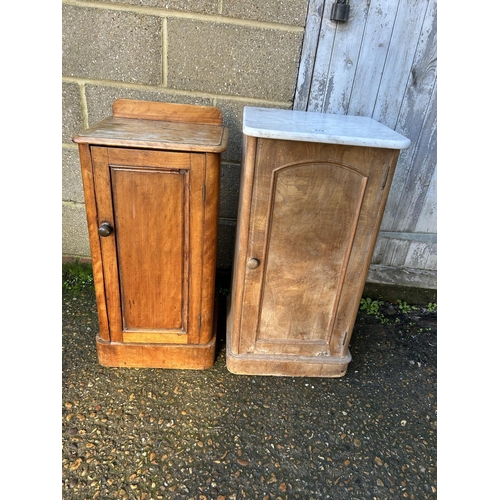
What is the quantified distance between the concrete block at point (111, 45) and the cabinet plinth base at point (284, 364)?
1.54m

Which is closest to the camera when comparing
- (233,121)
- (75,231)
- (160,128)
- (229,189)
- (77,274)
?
(160,128)

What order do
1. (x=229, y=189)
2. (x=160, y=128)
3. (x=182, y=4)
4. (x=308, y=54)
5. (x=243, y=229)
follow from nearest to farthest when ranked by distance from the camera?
(x=243, y=229) → (x=160, y=128) → (x=182, y=4) → (x=308, y=54) → (x=229, y=189)

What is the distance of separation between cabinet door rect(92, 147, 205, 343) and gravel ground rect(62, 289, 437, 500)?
0.94 ft

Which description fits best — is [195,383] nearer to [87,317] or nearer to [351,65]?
[87,317]

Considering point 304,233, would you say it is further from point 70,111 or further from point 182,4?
point 70,111

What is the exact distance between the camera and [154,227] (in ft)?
5.20

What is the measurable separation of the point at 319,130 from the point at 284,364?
1151mm

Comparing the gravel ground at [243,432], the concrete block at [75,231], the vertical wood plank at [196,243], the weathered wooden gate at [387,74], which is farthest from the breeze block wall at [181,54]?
the gravel ground at [243,432]

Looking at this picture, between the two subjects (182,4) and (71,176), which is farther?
(71,176)

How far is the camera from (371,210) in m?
1.57

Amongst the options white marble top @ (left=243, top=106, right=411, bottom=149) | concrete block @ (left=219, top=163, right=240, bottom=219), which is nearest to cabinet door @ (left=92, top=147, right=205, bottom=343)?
white marble top @ (left=243, top=106, right=411, bottom=149)

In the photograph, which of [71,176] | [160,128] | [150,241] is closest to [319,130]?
[160,128]

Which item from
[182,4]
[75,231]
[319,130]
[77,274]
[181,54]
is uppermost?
[182,4]

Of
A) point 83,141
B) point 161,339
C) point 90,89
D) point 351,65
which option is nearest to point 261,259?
point 161,339
